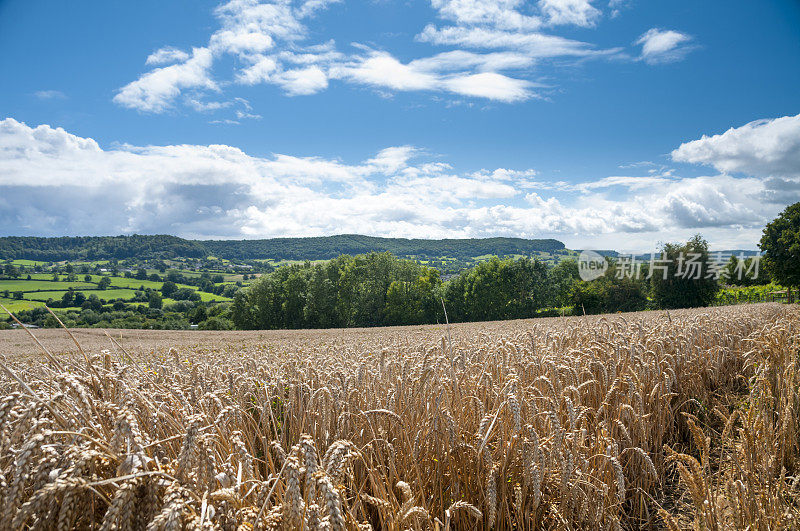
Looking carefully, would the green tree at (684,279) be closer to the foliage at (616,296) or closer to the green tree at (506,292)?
the foliage at (616,296)

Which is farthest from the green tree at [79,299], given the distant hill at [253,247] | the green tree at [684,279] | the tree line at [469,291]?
the green tree at [684,279]

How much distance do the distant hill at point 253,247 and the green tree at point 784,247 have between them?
333 feet

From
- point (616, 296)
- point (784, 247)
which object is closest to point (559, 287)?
point (616, 296)

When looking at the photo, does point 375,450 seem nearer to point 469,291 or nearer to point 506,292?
point 506,292

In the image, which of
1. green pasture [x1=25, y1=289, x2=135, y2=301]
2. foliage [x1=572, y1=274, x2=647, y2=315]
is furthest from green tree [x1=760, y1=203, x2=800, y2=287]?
green pasture [x1=25, y1=289, x2=135, y2=301]

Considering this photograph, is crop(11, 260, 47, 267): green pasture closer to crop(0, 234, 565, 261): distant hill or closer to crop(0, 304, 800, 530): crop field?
crop(0, 234, 565, 261): distant hill

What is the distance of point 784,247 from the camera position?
177 ft

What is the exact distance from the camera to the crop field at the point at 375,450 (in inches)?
60.9

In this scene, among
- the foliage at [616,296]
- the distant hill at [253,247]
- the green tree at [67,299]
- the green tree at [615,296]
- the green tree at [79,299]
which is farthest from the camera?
the distant hill at [253,247]

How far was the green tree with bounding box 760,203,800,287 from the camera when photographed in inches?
2068

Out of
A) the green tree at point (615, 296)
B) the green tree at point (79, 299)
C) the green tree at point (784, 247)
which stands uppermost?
the green tree at point (784, 247)

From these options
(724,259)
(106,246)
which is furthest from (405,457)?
(106,246)

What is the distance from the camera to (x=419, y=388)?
3496 millimetres

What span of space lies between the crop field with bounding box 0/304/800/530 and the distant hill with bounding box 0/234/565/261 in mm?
130958
